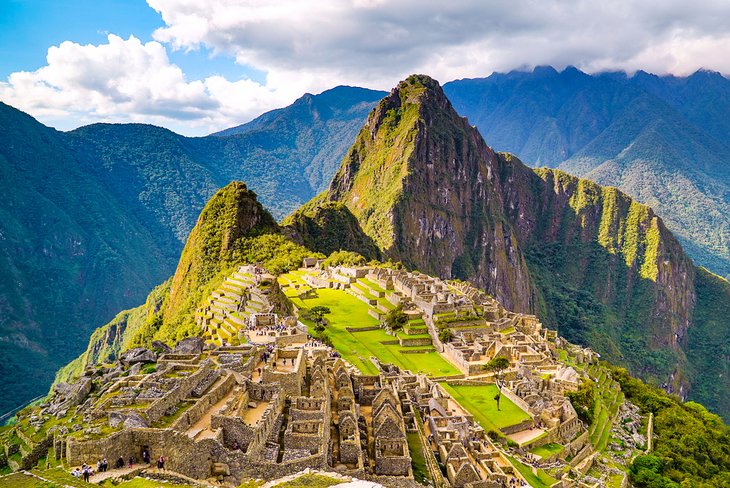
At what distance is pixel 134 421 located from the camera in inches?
747

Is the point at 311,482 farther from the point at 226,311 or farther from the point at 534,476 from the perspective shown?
the point at 226,311

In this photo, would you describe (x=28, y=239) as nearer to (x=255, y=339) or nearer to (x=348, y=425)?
(x=255, y=339)

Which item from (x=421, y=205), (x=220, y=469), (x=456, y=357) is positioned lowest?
(x=456, y=357)

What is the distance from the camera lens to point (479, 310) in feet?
219

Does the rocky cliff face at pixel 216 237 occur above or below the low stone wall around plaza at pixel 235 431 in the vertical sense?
above

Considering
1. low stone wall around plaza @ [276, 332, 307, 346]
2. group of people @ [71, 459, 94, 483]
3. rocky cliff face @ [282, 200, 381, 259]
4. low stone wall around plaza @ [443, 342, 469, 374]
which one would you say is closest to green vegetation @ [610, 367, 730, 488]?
low stone wall around plaza @ [443, 342, 469, 374]

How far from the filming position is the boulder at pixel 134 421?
736 inches

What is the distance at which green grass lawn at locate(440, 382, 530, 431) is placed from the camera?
38438mm

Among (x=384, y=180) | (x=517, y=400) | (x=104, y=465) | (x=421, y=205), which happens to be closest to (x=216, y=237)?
(x=517, y=400)

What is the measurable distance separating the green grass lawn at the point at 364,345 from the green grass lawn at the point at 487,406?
9.83 ft

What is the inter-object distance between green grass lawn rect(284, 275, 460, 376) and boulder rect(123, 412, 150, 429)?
21.2m

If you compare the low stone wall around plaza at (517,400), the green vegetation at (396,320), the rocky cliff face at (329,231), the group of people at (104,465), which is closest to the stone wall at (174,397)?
the group of people at (104,465)

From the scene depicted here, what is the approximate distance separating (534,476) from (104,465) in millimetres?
23884

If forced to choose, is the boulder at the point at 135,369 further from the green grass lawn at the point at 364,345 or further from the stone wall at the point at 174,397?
the green grass lawn at the point at 364,345
